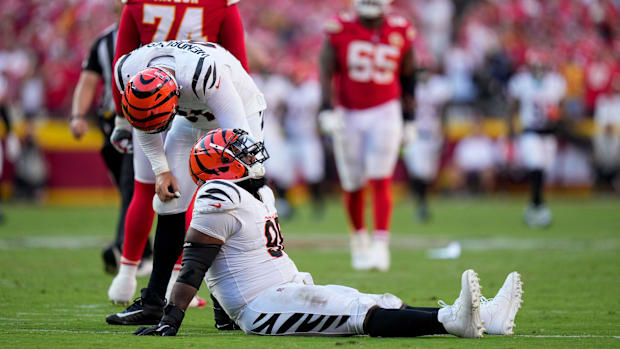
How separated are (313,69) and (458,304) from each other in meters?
13.4

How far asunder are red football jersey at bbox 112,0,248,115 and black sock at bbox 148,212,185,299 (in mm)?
799

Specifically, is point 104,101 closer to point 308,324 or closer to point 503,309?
point 308,324

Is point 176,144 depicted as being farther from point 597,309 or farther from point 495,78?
point 495,78

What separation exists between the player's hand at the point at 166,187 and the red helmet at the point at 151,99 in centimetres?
36

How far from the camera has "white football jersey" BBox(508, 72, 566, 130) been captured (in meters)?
12.6

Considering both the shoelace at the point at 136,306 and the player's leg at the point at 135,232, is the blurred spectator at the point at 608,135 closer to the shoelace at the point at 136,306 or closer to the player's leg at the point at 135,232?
the player's leg at the point at 135,232

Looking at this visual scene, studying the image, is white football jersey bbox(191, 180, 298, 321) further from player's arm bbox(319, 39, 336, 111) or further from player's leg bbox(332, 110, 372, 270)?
player's arm bbox(319, 39, 336, 111)

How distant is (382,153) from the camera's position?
8172 mm

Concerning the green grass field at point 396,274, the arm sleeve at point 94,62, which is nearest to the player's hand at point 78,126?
the arm sleeve at point 94,62

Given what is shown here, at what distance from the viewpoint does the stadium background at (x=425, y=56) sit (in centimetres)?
1747

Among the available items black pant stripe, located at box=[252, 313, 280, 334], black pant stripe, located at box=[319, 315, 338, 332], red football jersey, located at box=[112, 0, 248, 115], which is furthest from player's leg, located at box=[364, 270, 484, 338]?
red football jersey, located at box=[112, 0, 248, 115]

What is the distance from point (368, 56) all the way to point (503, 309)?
4.08 m

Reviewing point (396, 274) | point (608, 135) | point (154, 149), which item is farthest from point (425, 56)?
point (154, 149)

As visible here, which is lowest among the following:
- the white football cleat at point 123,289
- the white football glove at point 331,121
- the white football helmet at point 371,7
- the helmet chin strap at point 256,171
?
the white football cleat at point 123,289
